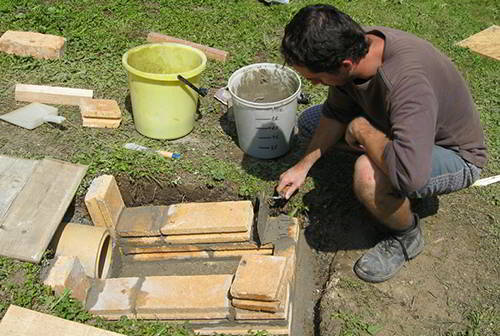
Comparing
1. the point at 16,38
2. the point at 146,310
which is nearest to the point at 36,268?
the point at 146,310

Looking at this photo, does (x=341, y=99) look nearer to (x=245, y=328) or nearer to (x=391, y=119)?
(x=391, y=119)

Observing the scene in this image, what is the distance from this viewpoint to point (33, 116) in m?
4.14

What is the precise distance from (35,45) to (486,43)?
16.0 feet

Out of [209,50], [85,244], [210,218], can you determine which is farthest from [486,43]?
[85,244]

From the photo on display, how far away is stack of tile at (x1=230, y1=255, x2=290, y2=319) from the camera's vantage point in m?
2.61

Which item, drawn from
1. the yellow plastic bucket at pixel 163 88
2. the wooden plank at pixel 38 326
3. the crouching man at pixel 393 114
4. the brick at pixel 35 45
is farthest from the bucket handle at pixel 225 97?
the wooden plank at pixel 38 326

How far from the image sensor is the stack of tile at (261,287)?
8.57 feet

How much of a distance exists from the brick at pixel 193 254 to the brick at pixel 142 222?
0.22 metres

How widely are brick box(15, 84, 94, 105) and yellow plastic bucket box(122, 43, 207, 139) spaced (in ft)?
2.36

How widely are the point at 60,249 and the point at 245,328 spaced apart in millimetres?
1285

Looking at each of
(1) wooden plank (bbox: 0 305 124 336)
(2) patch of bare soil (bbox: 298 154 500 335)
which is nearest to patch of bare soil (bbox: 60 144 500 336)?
(2) patch of bare soil (bbox: 298 154 500 335)

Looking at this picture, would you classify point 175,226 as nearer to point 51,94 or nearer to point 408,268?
point 408,268

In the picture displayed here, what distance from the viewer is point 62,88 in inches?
173

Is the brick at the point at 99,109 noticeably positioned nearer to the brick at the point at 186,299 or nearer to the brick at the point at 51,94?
the brick at the point at 51,94
